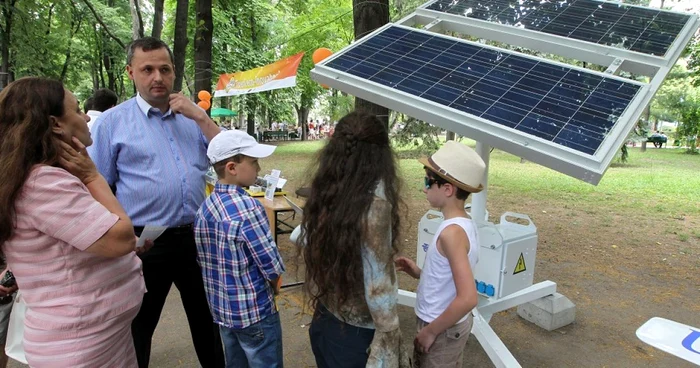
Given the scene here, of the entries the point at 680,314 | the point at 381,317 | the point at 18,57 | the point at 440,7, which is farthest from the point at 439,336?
the point at 18,57

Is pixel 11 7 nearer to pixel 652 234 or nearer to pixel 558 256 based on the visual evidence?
pixel 558 256

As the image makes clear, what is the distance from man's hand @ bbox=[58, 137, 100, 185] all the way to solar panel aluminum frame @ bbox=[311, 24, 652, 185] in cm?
136

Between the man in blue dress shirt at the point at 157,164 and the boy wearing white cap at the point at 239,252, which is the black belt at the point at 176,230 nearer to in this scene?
the man in blue dress shirt at the point at 157,164

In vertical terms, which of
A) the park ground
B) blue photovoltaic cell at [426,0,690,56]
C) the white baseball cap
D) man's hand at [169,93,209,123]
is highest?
blue photovoltaic cell at [426,0,690,56]

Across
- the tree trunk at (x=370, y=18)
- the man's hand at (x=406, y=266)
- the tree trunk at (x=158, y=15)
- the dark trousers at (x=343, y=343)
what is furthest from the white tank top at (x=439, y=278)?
the tree trunk at (x=158, y=15)

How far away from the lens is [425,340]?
6.13ft

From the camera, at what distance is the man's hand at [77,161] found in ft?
4.65

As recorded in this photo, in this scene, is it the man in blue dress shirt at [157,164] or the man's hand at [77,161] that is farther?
the man in blue dress shirt at [157,164]

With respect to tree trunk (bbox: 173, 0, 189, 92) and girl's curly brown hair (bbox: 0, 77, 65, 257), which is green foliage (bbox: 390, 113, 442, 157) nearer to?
tree trunk (bbox: 173, 0, 189, 92)

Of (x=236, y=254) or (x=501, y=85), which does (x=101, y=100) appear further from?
(x=501, y=85)

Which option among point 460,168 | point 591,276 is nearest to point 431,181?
point 460,168

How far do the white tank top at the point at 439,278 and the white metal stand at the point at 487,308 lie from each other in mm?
712

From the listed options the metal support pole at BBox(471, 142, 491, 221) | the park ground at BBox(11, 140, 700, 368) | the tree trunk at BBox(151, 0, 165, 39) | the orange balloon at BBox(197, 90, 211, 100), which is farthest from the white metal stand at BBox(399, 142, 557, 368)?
the tree trunk at BBox(151, 0, 165, 39)

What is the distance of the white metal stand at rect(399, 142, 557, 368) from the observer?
250 centimetres
